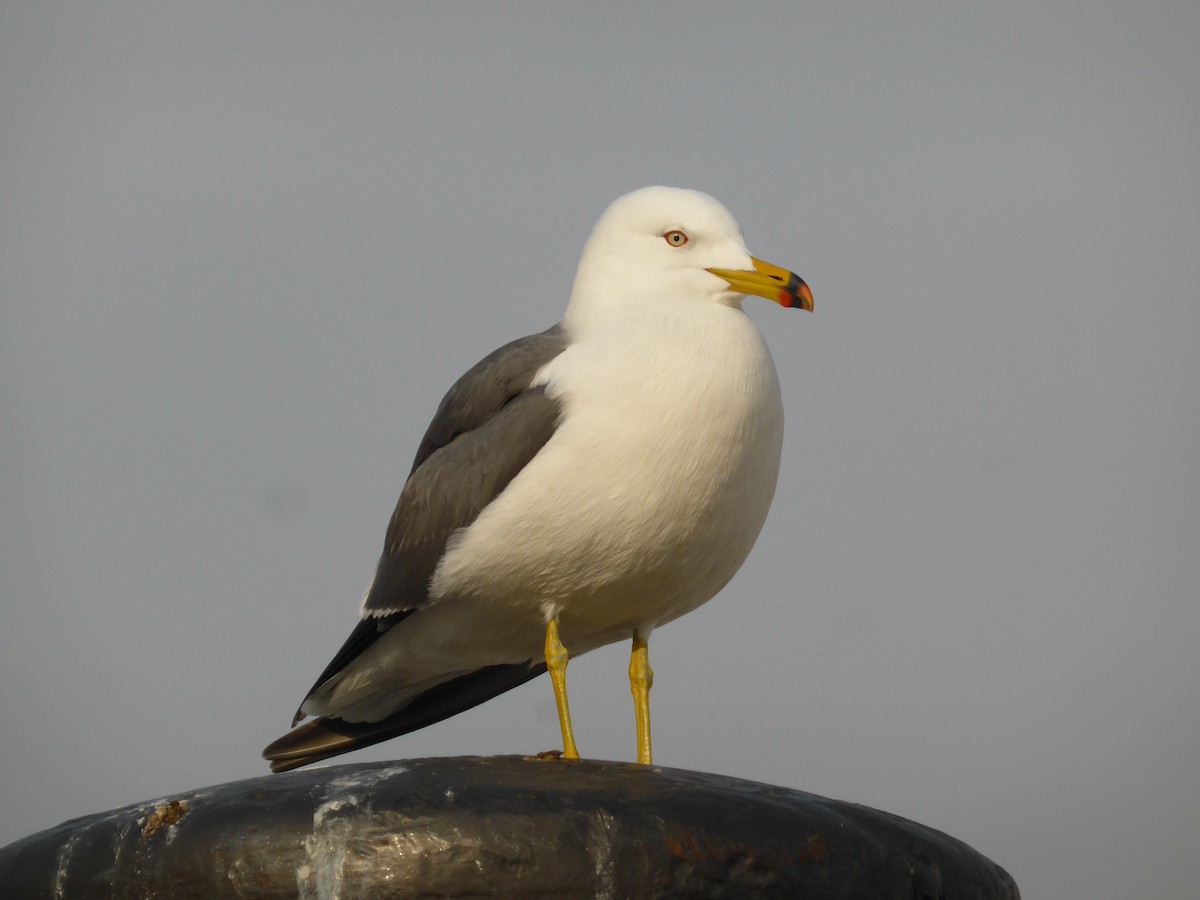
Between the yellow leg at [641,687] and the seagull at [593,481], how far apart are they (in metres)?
0.01

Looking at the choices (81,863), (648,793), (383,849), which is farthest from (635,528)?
(81,863)

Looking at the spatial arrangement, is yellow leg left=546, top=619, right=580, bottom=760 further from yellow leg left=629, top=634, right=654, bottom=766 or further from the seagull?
yellow leg left=629, top=634, right=654, bottom=766

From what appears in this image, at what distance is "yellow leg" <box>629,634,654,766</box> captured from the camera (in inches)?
364

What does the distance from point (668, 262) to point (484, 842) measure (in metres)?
4.14

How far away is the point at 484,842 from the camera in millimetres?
6750

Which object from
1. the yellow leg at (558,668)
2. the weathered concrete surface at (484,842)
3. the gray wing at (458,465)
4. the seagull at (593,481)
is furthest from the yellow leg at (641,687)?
the weathered concrete surface at (484,842)

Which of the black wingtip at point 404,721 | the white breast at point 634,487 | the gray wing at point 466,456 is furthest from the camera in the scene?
the black wingtip at point 404,721

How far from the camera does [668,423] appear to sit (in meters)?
8.55

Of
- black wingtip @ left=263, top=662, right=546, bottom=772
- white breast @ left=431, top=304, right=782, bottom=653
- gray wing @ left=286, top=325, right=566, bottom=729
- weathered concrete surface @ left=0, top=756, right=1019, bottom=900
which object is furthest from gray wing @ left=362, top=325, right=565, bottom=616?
weathered concrete surface @ left=0, top=756, right=1019, bottom=900

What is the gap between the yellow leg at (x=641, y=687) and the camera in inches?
364

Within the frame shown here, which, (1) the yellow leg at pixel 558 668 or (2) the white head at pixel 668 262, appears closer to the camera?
(1) the yellow leg at pixel 558 668

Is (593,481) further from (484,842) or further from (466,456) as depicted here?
(484,842)

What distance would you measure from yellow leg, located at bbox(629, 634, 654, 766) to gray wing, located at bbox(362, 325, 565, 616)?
1.28 meters

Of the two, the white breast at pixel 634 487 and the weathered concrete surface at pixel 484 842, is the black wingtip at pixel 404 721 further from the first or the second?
the weathered concrete surface at pixel 484 842
